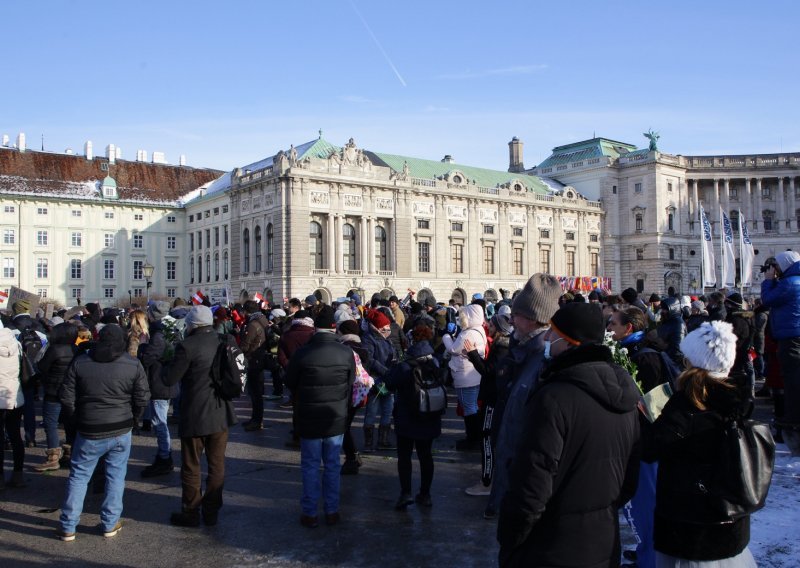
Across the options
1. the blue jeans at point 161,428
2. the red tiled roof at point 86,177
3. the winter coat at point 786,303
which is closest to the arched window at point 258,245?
the red tiled roof at point 86,177

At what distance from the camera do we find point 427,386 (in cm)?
737

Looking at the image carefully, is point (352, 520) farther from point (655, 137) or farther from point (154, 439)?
point (655, 137)

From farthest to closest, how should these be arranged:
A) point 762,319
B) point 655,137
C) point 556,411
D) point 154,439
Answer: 1. point 655,137
2. point 762,319
3. point 154,439
4. point 556,411

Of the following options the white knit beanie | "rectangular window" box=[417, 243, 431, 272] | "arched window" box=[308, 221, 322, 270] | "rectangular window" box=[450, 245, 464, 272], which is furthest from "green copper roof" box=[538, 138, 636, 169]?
the white knit beanie

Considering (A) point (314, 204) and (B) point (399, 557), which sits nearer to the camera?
(B) point (399, 557)

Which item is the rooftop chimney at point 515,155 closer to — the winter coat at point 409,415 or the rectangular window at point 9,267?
the rectangular window at point 9,267

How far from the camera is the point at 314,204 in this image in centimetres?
4884

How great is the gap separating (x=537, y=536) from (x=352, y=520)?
3.99m

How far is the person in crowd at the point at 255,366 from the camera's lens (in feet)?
38.6

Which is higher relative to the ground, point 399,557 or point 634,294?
point 634,294

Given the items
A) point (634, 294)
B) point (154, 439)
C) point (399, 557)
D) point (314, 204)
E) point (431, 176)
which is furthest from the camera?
point (431, 176)

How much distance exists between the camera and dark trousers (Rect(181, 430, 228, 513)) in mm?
6773


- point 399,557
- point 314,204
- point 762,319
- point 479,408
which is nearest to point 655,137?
point 314,204

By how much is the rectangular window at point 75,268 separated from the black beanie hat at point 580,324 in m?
65.1
